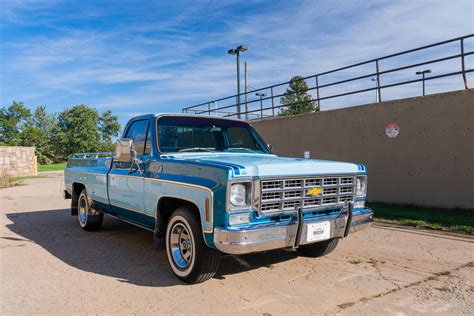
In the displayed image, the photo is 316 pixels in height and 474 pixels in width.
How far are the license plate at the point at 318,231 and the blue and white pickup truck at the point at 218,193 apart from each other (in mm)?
11

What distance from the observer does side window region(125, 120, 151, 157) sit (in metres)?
5.18

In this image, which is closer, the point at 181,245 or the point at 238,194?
the point at 238,194

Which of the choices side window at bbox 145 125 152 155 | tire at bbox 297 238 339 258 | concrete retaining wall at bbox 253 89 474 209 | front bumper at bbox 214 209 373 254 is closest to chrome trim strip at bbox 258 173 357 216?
front bumper at bbox 214 209 373 254

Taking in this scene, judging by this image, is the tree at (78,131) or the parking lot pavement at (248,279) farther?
the tree at (78,131)

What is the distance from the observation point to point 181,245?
167 inches

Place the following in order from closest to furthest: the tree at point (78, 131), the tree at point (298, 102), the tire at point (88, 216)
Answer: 1. the tire at point (88, 216)
2. the tree at point (298, 102)
3. the tree at point (78, 131)

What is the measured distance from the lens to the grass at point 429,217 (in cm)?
695

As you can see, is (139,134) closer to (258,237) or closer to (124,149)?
(124,149)

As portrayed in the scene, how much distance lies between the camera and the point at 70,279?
14.0 feet

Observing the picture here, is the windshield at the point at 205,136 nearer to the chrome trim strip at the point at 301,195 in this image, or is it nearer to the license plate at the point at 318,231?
the chrome trim strip at the point at 301,195

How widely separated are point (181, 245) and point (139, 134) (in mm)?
1895

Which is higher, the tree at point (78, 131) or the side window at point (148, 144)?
the tree at point (78, 131)

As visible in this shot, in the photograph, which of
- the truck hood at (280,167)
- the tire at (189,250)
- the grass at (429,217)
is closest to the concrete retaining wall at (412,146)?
the grass at (429,217)

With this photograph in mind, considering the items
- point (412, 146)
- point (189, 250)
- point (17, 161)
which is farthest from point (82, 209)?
point (17, 161)
